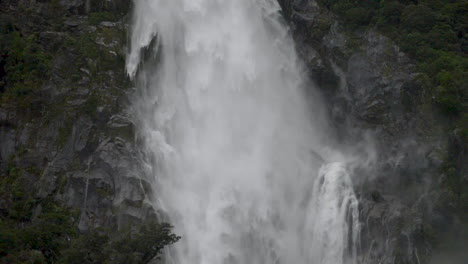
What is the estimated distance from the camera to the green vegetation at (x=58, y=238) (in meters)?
29.6

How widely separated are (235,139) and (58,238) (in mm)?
15257

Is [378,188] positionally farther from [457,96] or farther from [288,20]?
[288,20]

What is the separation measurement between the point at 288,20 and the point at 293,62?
12.1ft

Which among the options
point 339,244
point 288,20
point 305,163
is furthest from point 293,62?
point 339,244

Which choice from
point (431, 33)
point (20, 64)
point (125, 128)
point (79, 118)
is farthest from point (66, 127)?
point (431, 33)

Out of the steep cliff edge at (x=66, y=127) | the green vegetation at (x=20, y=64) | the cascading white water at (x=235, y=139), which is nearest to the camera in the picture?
the steep cliff edge at (x=66, y=127)

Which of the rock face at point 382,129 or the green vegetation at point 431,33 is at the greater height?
the green vegetation at point 431,33

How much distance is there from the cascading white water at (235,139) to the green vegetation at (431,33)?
21.0ft

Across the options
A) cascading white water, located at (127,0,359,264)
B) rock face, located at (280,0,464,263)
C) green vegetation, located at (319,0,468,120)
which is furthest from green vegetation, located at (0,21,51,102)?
green vegetation, located at (319,0,468,120)

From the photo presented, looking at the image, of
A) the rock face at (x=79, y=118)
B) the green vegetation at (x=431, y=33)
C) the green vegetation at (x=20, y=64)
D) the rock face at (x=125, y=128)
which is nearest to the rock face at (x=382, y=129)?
the rock face at (x=125, y=128)

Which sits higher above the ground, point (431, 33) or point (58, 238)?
point (431, 33)

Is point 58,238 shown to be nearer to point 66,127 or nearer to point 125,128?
point 66,127

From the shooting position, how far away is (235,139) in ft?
142

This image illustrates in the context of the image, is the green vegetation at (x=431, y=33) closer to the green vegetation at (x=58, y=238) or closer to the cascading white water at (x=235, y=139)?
the cascading white water at (x=235, y=139)
